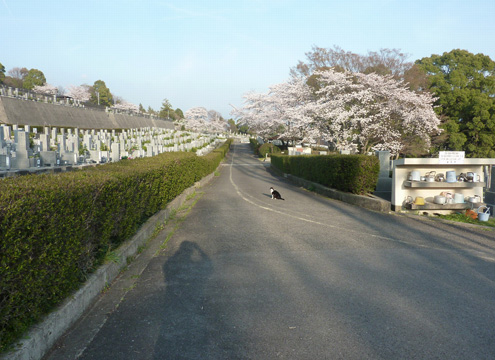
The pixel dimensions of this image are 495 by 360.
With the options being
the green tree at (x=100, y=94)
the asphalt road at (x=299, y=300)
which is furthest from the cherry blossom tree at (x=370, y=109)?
the green tree at (x=100, y=94)

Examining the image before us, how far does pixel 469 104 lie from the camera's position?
35.1 m

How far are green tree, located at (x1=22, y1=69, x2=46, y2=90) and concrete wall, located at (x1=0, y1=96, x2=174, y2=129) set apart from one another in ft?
116

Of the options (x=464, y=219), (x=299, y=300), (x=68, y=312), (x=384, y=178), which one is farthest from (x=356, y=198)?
(x=68, y=312)

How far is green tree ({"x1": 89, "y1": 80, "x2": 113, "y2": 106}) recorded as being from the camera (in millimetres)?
90312

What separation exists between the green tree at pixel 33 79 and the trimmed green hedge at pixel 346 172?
80.1m

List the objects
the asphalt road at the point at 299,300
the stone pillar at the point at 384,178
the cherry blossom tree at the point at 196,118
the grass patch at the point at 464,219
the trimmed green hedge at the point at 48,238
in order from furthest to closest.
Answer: the cherry blossom tree at the point at 196,118, the stone pillar at the point at 384,178, the grass patch at the point at 464,219, the asphalt road at the point at 299,300, the trimmed green hedge at the point at 48,238

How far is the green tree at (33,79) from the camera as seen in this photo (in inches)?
3007

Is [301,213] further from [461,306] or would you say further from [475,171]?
[461,306]

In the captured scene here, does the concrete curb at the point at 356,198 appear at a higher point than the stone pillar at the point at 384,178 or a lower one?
lower

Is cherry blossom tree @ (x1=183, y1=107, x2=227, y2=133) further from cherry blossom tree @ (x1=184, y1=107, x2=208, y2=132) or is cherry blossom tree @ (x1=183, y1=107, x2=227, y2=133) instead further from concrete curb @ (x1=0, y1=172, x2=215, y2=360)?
concrete curb @ (x1=0, y1=172, x2=215, y2=360)

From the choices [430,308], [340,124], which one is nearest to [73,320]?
[430,308]

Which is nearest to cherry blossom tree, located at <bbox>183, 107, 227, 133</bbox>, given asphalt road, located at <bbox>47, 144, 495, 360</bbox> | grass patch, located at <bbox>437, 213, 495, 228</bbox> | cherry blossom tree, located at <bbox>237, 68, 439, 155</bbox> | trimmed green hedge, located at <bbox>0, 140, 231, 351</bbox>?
cherry blossom tree, located at <bbox>237, 68, 439, 155</bbox>

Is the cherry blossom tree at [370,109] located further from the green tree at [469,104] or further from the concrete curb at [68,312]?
the concrete curb at [68,312]

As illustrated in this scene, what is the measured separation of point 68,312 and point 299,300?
8.51ft
